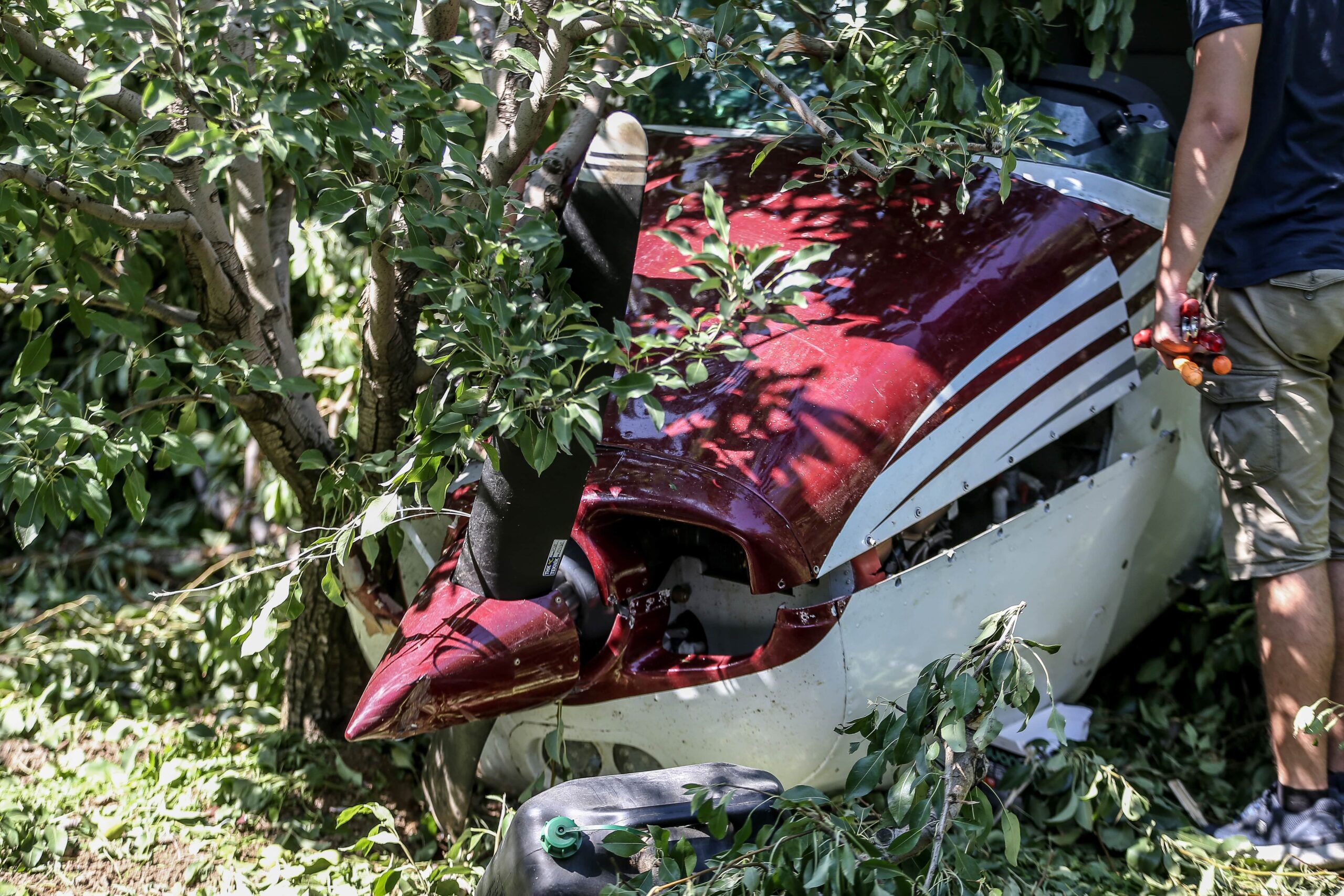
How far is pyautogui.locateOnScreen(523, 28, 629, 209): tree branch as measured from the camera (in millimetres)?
2787

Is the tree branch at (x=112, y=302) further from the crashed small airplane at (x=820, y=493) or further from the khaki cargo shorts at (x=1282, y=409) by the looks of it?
the khaki cargo shorts at (x=1282, y=409)

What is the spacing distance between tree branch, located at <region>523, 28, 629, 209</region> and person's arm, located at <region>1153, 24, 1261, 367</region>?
50.7 inches

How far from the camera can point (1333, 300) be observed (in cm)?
274

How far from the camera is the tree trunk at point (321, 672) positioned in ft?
10.8

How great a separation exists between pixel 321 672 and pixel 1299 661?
2478 millimetres

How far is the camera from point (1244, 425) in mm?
2861

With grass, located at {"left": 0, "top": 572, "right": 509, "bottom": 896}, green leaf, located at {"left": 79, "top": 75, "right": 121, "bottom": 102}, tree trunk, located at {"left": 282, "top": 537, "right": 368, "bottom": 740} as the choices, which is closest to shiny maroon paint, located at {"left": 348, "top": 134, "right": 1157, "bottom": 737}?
grass, located at {"left": 0, "top": 572, "right": 509, "bottom": 896}

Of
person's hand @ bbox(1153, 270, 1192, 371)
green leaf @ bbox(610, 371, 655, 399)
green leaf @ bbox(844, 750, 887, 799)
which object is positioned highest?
green leaf @ bbox(610, 371, 655, 399)

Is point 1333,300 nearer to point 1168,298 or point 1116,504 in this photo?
point 1168,298

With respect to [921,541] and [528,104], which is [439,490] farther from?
[921,541]

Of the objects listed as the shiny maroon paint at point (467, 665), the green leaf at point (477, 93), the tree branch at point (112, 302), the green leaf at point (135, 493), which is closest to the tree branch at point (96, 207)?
the tree branch at point (112, 302)

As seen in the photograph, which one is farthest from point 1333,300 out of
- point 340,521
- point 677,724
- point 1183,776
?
point 340,521

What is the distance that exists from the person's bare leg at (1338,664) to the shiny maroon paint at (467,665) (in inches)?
71.8

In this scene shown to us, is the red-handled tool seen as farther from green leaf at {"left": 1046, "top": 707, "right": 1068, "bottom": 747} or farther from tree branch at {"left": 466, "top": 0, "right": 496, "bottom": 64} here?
tree branch at {"left": 466, "top": 0, "right": 496, "bottom": 64}
